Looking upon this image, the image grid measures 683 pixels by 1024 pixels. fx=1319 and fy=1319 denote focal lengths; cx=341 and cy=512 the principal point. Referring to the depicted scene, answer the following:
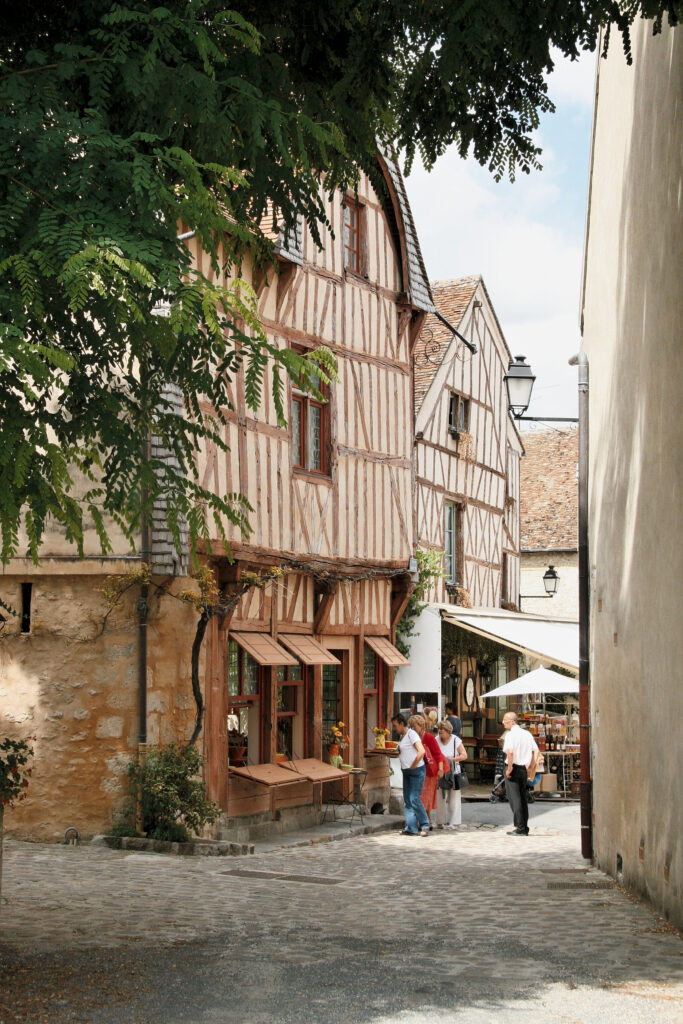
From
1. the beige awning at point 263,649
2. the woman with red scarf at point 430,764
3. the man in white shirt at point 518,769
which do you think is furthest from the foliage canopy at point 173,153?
the man in white shirt at point 518,769

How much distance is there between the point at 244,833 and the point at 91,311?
899cm

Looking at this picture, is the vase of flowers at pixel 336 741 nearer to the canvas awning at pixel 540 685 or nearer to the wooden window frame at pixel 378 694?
the wooden window frame at pixel 378 694

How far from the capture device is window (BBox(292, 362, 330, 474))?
14930mm

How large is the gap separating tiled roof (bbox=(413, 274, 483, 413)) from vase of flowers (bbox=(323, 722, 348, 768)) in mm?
6141

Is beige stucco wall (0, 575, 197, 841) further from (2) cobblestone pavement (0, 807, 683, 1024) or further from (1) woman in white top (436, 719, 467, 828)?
(1) woman in white top (436, 719, 467, 828)

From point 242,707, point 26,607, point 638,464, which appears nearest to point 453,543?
point 242,707

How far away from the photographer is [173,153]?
5.11 m

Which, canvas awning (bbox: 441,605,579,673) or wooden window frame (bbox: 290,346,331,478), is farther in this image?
canvas awning (bbox: 441,605,579,673)

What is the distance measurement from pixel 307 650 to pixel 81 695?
3196mm

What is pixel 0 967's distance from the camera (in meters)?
6.28

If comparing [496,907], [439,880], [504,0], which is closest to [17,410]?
[504,0]

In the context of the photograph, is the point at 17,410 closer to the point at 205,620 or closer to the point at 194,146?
the point at 194,146

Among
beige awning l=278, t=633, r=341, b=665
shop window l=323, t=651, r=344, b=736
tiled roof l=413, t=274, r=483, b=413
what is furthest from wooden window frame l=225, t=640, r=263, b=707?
tiled roof l=413, t=274, r=483, b=413

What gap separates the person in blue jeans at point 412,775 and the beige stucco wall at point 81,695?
9.48 ft
